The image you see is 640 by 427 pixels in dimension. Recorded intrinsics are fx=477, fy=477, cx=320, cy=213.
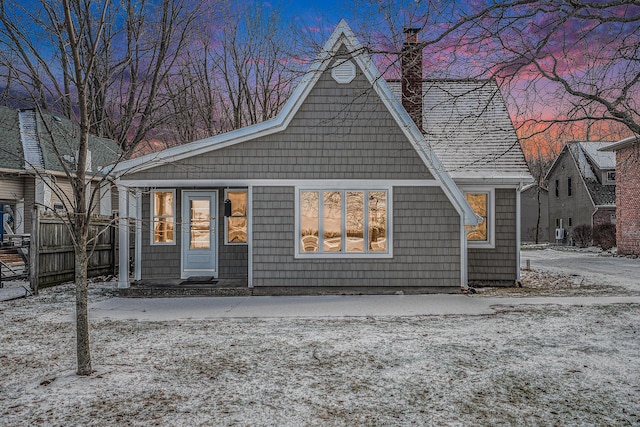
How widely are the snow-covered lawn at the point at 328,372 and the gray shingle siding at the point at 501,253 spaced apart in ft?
13.5

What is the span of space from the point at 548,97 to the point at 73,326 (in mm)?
8288

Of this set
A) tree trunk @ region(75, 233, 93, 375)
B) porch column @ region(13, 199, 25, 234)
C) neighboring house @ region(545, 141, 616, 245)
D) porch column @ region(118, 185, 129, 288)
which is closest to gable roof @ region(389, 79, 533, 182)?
porch column @ region(118, 185, 129, 288)

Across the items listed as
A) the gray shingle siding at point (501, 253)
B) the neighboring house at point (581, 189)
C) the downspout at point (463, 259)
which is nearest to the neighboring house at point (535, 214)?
the neighboring house at point (581, 189)

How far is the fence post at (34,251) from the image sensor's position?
35.9 ft

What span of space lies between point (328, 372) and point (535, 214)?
152ft

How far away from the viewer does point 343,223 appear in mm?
10773

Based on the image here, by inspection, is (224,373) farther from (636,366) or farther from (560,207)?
(560,207)

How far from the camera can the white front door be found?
38.9 feet

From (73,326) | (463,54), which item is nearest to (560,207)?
(463,54)

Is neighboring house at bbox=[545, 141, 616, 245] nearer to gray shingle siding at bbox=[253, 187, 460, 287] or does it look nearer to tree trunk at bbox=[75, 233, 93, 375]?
gray shingle siding at bbox=[253, 187, 460, 287]

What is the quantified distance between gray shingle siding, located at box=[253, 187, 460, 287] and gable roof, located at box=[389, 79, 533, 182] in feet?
6.71

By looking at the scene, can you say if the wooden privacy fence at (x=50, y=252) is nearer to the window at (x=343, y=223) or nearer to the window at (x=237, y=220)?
the window at (x=237, y=220)

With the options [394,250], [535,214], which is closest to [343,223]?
[394,250]

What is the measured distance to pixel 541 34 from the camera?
6.60 metres
